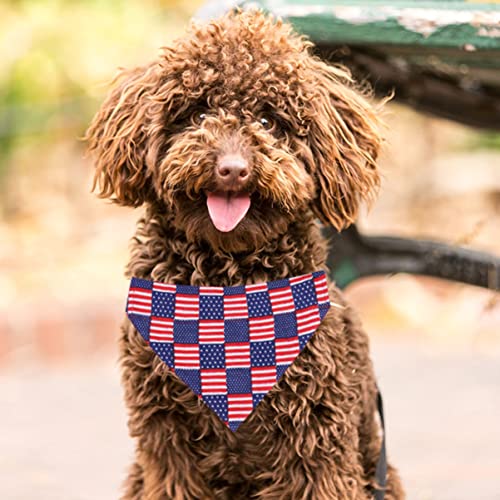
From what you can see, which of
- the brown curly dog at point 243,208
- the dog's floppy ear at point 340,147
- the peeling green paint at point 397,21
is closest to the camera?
the brown curly dog at point 243,208

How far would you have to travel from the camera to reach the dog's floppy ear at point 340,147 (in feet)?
9.08

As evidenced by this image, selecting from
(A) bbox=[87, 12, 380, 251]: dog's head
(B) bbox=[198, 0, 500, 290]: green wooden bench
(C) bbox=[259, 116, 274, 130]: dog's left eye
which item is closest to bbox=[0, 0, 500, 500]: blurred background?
(B) bbox=[198, 0, 500, 290]: green wooden bench

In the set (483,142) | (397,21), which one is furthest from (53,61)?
(397,21)

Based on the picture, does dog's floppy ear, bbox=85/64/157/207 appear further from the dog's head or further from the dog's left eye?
the dog's left eye

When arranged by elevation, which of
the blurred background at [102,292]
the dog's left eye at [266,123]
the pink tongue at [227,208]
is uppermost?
the dog's left eye at [266,123]

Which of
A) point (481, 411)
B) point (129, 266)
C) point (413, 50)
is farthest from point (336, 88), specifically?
point (481, 411)

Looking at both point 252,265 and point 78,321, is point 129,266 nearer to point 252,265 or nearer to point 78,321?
point 252,265

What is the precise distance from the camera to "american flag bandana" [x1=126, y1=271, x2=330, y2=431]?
2.81 m

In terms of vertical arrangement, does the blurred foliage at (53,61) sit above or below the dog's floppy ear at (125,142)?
below

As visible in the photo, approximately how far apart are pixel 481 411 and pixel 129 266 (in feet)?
9.45

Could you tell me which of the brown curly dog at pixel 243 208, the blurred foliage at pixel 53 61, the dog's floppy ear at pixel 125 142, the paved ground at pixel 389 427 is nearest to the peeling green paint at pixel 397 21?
the brown curly dog at pixel 243 208

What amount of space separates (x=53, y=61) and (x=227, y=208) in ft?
19.5

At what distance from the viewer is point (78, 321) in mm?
6684

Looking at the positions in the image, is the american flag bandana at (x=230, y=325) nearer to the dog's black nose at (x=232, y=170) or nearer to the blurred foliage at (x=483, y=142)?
the dog's black nose at (x=232, y=170)
